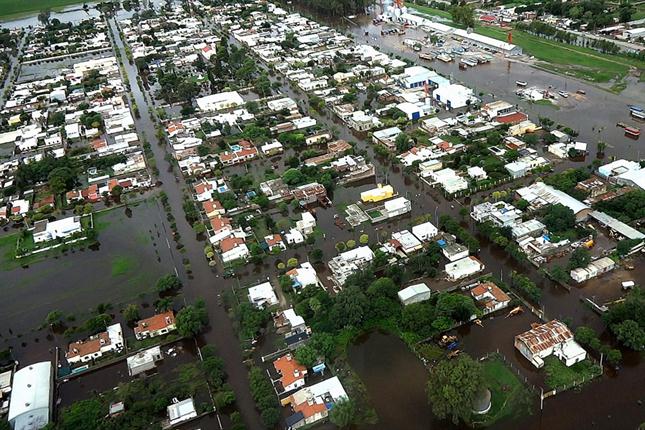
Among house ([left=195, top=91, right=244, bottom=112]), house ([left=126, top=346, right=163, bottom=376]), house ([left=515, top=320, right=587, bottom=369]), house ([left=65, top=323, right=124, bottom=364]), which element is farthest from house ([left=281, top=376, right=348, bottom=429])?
house ([left=195, top=91, right=244, bottom=112])

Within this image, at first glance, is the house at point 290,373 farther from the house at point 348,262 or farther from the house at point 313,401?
the house at point 348,262

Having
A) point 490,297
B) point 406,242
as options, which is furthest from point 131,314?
point 490,297

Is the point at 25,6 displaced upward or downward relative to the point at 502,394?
upward

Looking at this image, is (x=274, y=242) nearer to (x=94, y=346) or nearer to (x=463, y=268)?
(x=463, y=268)

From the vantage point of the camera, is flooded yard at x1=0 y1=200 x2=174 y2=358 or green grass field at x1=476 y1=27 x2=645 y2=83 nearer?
flooded yard at x1=0 y1=200 x2=174 y2=358

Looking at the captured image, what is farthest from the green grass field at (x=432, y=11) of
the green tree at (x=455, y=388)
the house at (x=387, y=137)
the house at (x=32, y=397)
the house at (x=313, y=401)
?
the house at (x=32, y=397)

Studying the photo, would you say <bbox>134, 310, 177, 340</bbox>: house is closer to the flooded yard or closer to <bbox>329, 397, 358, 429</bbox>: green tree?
the flooded yard
